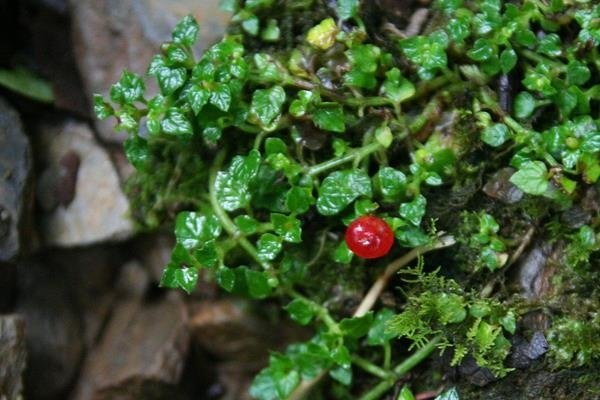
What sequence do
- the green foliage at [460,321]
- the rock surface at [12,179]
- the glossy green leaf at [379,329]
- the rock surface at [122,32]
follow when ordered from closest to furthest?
the green foliage at [460,321]
the glossy green leaf at [379,329]
the rock surface at [12,179]
the rock surface at [122,32]

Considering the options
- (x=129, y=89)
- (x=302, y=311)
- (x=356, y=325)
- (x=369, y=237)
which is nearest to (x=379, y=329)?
(x=356, y=325)

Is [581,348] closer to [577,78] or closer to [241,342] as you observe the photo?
[577,78]

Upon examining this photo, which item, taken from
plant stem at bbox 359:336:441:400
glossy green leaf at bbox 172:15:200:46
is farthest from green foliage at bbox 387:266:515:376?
glossy green leaf at bbox 172:15:200:46

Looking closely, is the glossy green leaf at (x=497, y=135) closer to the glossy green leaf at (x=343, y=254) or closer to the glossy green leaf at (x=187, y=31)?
the glossy green leaf at (x=343, y=254)

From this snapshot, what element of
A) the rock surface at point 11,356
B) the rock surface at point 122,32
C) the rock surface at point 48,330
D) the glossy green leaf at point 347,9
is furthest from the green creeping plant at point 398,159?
the rock surface at point 48,330

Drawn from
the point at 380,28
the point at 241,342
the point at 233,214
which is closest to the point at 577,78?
the point at 380,28

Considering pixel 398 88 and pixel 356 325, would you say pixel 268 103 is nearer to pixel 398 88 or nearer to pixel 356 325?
pixel 398 88

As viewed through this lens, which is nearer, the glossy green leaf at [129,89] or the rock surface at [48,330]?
the glossy green leaf at [129,89]

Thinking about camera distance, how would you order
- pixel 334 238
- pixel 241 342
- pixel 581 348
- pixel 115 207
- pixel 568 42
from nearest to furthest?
pixel 581 348
pixel 568 42
pixel 334 238
pixel 115 207
pixel 241 342
